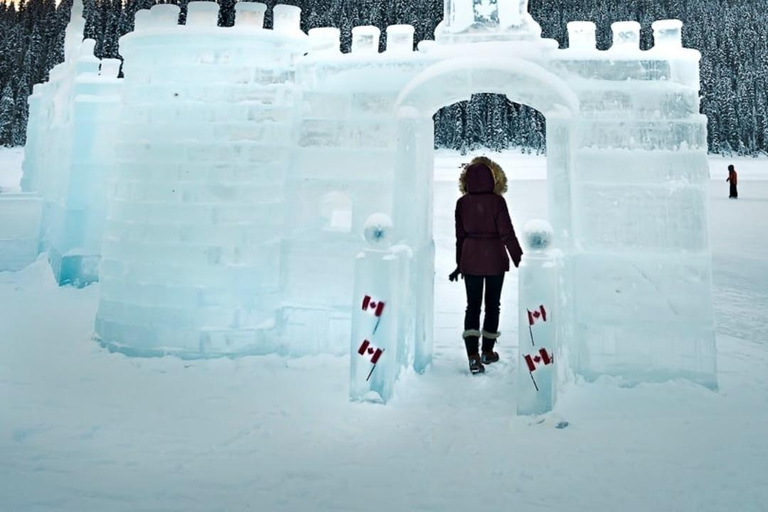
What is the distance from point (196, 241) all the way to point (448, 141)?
129 ft

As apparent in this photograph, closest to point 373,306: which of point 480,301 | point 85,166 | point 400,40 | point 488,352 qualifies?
point 480,301

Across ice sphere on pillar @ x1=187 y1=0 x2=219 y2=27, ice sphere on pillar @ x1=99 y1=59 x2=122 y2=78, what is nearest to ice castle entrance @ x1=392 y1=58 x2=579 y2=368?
ice sphere on pillar @ x1=187 y1=0 x2=219 y2=27

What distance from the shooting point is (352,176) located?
183 inches

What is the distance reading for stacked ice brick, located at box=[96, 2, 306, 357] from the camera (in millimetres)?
4715

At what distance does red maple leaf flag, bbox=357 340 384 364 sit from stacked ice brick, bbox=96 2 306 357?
1427 mm

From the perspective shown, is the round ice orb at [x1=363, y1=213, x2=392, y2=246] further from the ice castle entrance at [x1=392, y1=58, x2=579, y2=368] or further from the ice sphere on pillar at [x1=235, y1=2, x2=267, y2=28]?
the ice sphere on pillar at [x1=235, y1=2, x2=267, y2=28]

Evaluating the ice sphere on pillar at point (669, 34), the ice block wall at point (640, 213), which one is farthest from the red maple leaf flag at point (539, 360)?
the ice sphere on pillar at point (669, 34)

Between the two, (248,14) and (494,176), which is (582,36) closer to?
(494,176)

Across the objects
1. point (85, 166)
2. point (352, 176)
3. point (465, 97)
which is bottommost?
point (352, 176)


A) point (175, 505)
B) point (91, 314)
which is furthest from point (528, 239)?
point (91, 314)

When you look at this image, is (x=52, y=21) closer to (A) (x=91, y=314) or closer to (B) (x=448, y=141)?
(B) (x=448, y=141)

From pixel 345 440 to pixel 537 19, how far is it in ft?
191

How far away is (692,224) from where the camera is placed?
162 inches

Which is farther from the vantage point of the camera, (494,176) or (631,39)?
(631,39)
